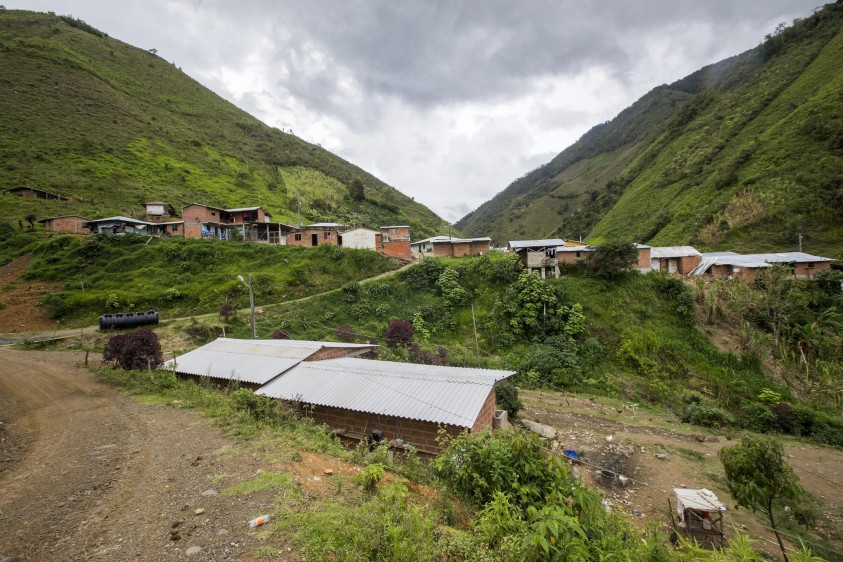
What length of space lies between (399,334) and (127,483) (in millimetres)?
16885

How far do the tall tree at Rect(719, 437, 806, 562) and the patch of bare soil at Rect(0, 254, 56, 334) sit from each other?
118 feet

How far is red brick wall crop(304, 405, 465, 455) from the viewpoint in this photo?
944cm

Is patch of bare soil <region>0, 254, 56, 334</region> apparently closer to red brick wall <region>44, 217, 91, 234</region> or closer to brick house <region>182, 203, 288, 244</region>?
red brick wall <region>44, 217, 91, 234</region>

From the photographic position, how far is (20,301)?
24812mm

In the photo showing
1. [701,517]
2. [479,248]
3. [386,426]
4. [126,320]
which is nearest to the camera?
[701,517]

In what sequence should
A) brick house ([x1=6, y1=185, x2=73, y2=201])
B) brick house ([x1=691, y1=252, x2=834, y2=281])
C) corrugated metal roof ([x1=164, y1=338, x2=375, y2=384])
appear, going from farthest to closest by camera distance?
brick house ([x1=6, y1=185, x2=73, y2=201]), brick house ([x1=691, y1=252, x2=834, y2=281]), corrugated metal roof ([x1=164, y1=338, x2=375, y2=384])

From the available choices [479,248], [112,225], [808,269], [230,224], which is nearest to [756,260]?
[808,269]

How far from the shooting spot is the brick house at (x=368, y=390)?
373 inches

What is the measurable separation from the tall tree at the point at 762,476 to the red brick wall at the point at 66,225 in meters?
50.3

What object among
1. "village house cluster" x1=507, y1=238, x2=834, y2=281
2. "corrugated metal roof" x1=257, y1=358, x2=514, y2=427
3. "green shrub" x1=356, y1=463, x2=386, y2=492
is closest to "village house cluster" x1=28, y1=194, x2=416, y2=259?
"village house cluster" x1=507, y1=238, x2=834, y2=281

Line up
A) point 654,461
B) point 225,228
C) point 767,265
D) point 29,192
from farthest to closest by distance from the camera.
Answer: point 225,228 < point 29,192 < point 767,265 < point 654,461

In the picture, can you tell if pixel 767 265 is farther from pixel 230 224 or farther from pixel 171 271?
pixel 230 224

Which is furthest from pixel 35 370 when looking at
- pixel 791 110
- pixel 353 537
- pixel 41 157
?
pixel 791 110

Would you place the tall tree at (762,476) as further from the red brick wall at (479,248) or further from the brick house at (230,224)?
the brick house at (230,224)
